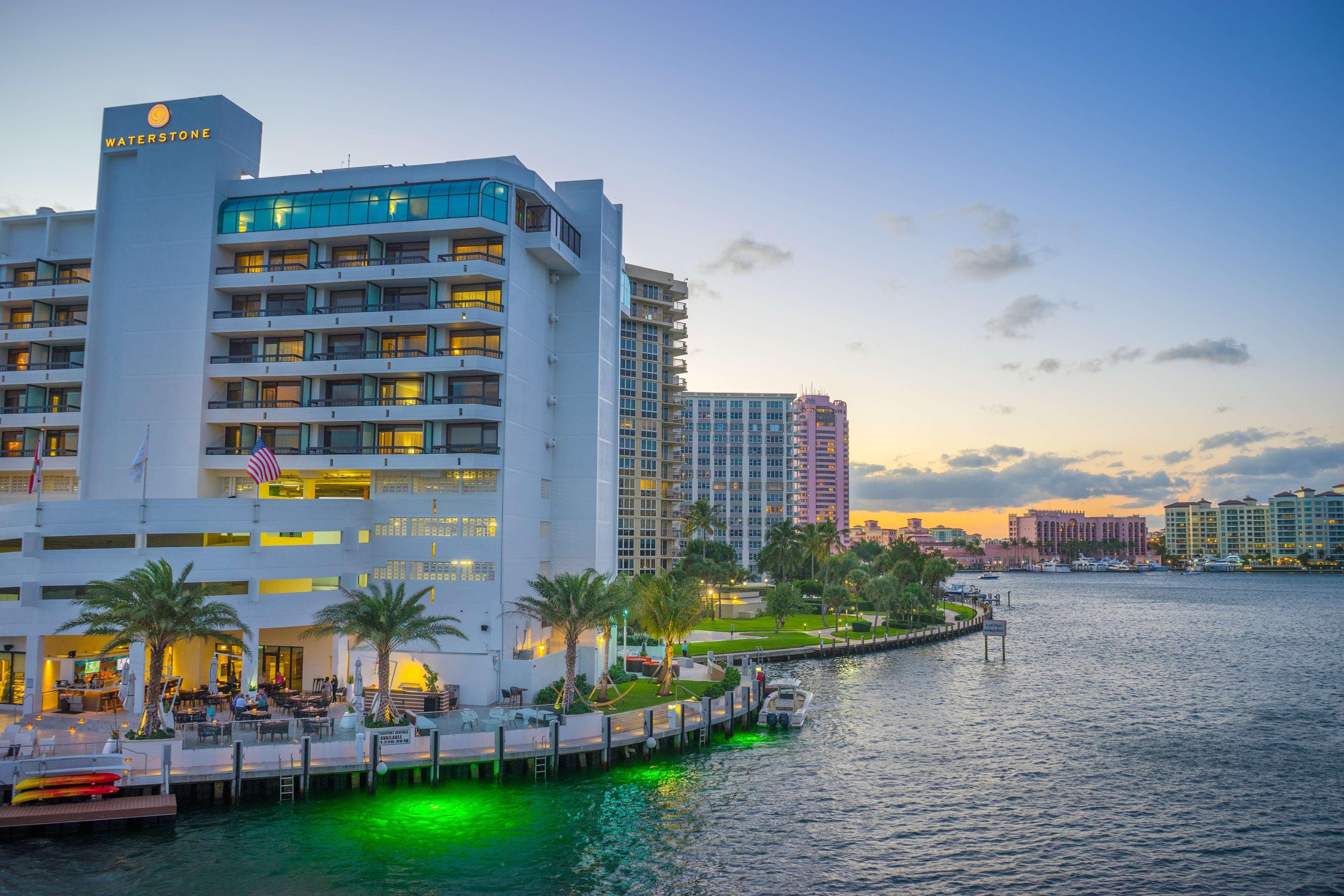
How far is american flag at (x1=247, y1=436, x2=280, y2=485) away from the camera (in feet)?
167

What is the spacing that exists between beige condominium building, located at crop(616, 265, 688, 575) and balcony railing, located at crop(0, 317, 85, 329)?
84.2 m

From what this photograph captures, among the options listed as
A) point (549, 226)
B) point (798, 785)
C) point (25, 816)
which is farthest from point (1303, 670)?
point (25, 816)

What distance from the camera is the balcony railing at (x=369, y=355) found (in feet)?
197

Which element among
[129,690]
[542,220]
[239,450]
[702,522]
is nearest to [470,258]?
[542,220]

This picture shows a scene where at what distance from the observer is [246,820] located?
1483 inches

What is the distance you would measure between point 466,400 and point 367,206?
15.0 metres

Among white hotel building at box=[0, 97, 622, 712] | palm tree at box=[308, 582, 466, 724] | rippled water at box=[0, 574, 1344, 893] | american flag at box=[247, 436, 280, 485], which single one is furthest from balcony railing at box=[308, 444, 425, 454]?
rippled water at box=[0, 574, 1344, 893]

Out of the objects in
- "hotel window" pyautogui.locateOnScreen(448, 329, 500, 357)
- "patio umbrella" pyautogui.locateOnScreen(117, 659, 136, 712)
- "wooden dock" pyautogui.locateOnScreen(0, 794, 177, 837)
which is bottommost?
"wooden dock" pyautogui.locateOnScreen(0, 794, 177, 837)

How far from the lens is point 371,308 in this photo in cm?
5988

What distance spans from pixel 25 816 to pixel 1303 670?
380ft

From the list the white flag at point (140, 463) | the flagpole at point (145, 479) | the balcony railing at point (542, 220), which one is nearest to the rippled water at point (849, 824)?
the flagpole at point (145, 479)

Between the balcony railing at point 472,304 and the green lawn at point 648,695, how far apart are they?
87.7 feet

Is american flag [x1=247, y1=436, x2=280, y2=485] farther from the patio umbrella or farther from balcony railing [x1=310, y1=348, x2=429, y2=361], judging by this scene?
the patio umbrella

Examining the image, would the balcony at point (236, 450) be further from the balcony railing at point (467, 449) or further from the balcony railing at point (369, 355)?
the balcony railing at point (467, 449)
